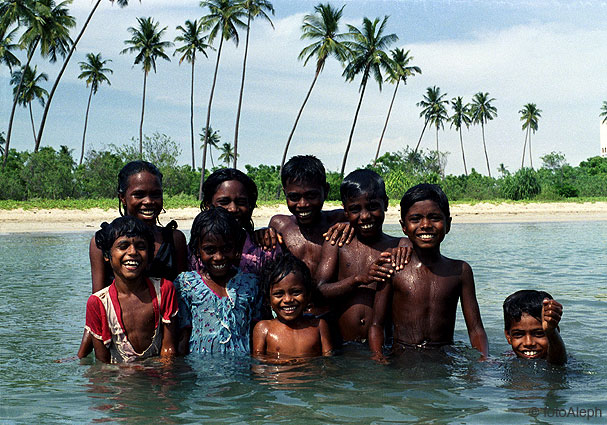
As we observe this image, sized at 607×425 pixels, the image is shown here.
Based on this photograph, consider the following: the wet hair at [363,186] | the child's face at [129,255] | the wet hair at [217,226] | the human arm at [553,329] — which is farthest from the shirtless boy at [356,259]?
the child's face at [129,255]

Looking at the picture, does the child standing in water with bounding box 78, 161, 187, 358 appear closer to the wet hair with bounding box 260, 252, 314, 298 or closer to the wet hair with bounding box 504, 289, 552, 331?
the wet hair with bounding box 260, 252, 314, 298

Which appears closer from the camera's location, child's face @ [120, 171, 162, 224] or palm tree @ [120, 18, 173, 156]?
child's face @ [120, 171, 162, 224]

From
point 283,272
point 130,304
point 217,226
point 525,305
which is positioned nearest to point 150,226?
point 130,304

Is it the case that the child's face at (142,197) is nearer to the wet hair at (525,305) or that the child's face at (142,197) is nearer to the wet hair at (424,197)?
the wet hair at (424,197)

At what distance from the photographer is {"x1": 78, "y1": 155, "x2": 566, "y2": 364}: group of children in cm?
417

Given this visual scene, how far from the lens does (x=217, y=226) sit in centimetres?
405

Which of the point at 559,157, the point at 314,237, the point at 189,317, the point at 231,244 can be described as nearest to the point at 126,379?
the point at 189,317

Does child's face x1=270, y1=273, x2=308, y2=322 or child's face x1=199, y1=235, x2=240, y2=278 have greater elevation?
child's face x1=199, y1=235, x2=240, y2=278

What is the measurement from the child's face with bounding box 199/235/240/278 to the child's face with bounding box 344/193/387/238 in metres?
0.85

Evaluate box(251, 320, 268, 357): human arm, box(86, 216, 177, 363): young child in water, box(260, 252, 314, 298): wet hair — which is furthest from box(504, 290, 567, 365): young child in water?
box(86, 216, 177, 363): young child in water

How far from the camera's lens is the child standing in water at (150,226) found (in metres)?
4.56

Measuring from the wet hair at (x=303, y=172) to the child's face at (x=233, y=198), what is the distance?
315 mm

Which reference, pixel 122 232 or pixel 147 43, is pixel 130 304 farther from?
pixel 147 43

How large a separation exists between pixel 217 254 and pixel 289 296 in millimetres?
556
